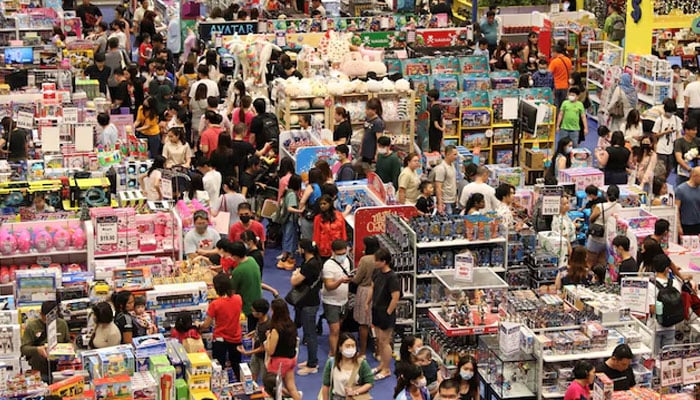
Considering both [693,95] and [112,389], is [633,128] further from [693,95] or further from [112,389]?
[112,389]

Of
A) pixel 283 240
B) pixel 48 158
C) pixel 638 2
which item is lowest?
pixel 283 240

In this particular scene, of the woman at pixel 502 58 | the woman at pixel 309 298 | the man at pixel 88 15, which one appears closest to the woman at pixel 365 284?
the woman at pixel 309 298

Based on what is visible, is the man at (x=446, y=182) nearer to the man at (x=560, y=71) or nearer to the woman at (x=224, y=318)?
the woman at (x=224, y=318)

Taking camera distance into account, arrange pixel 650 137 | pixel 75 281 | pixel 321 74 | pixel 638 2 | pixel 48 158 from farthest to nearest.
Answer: pixel 638 2, pixel 321 74, pixel 650 137, pixel 48 158, pixel 75 281

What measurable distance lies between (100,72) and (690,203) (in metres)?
9.85

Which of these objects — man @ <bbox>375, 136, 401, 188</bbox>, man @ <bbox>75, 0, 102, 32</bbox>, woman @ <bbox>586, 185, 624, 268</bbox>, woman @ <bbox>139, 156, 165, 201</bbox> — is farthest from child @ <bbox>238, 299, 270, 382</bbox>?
man @ <bbox>75, 0, 102, 32</bbox>

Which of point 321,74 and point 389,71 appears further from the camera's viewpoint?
point 389,71

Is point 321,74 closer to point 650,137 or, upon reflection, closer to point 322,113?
point 322,113

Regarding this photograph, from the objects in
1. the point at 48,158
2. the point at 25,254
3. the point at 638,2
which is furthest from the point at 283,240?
the point at 638,2

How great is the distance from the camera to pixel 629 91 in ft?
64.5

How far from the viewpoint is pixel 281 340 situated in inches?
441

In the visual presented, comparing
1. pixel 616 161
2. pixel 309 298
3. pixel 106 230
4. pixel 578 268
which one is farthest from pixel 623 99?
pixel 106 230

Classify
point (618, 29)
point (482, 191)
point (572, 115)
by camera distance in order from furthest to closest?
point (618, 29), point (572, 115), point (482, 191)

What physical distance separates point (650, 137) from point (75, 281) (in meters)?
8.88
